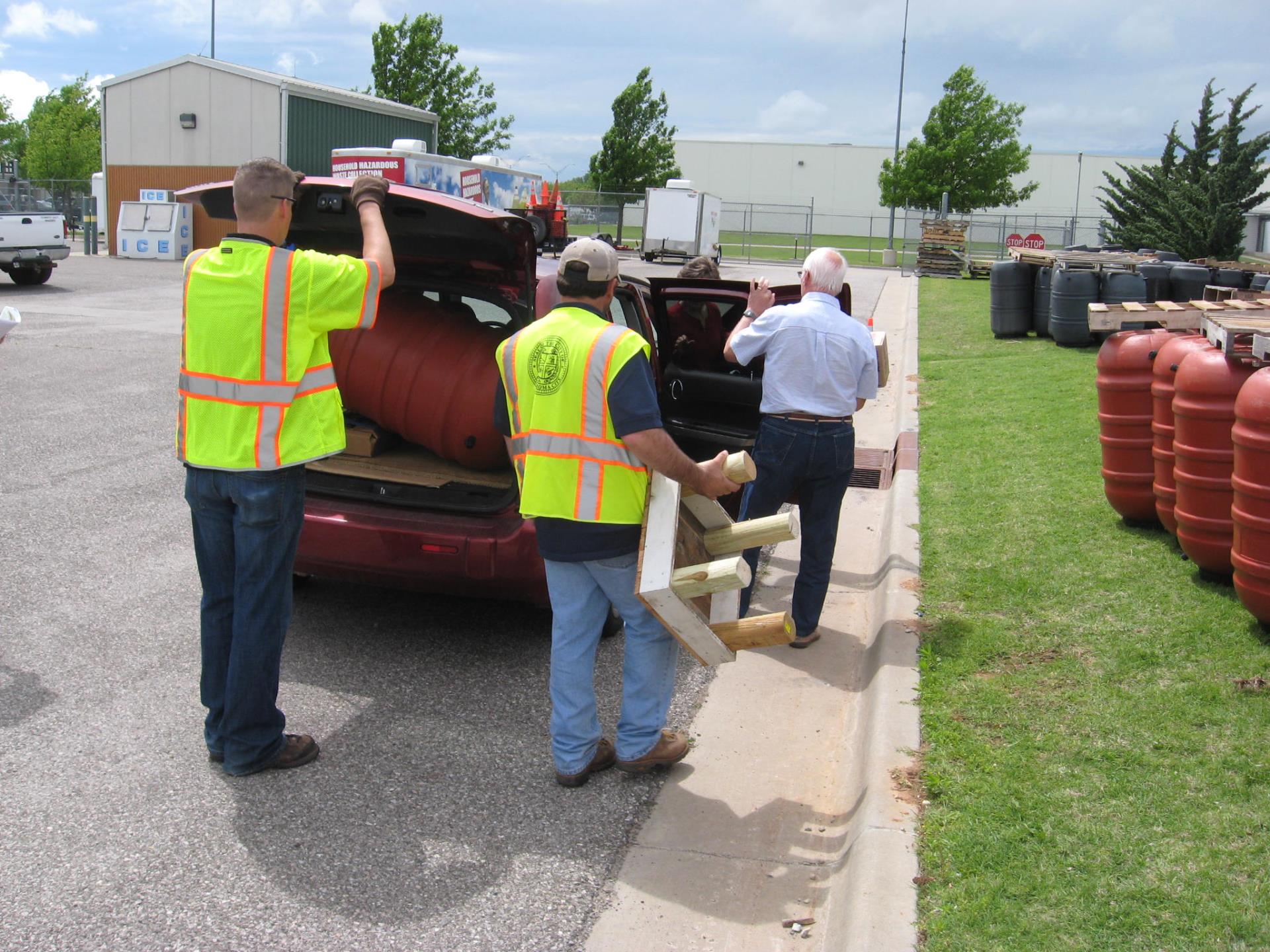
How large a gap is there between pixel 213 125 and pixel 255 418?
30242 mm

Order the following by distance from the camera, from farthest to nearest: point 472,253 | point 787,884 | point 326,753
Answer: point 472,253, point 326,753, point 787,884

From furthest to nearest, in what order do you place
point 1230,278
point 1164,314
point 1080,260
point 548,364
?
1. point 1080,260
2. point 1230,278
3. point 1164,314
4. point 548,364

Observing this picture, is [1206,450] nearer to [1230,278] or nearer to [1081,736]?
[1081,736]

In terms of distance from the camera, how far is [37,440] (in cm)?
920

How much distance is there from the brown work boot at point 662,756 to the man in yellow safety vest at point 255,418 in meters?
1.20

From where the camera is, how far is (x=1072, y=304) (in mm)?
14977

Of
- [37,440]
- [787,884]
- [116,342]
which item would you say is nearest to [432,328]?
[787,884]

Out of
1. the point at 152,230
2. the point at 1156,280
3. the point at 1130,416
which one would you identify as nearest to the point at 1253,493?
the point at 1130,416

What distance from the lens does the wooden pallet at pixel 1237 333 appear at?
529cm

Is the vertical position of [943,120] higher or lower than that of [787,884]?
higher

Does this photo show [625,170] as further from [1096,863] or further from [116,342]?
[1096,863]

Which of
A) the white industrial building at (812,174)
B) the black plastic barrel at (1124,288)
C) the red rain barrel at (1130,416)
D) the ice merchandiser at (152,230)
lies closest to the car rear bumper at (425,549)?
the red rain barrel at (1130,416)

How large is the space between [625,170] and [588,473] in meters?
50.3

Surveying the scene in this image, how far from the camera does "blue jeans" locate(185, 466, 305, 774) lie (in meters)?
4.01
